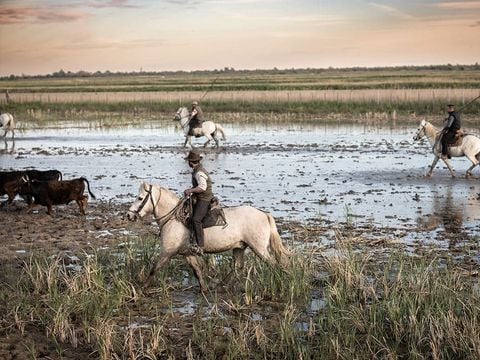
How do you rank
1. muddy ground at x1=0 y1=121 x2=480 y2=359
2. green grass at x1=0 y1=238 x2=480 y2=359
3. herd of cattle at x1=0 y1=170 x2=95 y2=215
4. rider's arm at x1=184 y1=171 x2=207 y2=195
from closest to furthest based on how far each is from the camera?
green grass at x1=0 y1=238 x2=480 y2=359, rider's arm at x1=184 y1=171 x2=207 y2=195, muddy ground at x1=0 y1=121 x2=480 y2=359, herd of cattle at x1=0 y1=170 x2=95 y2=215

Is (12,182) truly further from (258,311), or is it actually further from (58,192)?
(258,311)

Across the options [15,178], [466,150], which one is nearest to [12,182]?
[15,178]

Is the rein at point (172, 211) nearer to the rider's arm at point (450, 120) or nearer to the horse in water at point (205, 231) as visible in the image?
the horse in water at point (205, 231)

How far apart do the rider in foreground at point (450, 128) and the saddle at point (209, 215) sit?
40.4 feet

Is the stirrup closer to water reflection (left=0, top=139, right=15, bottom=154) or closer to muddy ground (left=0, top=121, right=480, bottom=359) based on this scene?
muddy ground (left=0, top=121, right=480, bottom=359)

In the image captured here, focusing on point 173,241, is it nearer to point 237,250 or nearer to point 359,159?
point 237,250

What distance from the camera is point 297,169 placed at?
22.3m

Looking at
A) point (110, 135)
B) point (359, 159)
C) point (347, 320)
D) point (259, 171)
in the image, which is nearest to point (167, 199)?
point (347, 320)

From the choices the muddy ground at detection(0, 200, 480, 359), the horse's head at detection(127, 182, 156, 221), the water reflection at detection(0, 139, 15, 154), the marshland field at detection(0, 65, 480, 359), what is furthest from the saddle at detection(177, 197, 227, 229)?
the water reflection at detection(0, 139, 15, 154)

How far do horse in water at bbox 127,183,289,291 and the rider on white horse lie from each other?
1872 cm

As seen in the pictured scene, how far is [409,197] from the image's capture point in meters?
17.0

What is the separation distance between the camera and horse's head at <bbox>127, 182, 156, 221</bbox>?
9.55 meters

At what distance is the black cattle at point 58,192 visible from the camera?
14820 mm

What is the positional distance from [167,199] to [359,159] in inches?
631
